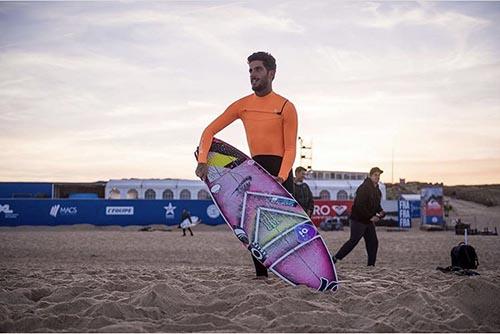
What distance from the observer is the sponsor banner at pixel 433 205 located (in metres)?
27.2

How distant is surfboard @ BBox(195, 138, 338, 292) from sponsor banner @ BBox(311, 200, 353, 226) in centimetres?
2395

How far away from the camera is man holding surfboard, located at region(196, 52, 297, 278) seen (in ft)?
16.8

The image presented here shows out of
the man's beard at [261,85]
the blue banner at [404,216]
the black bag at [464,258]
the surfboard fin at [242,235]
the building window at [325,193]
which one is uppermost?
the man's beard at [261,85]

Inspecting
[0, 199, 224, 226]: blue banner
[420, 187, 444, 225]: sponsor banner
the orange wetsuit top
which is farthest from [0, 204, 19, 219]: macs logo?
the orange wetsuit top

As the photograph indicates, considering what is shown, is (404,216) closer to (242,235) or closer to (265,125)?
(265,125)

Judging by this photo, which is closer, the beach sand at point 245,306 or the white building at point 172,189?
the beach sand at point 245,306

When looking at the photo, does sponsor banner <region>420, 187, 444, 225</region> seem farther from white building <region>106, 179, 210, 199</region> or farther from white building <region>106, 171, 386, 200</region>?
white building <region>106, 179, 210, 199</region>

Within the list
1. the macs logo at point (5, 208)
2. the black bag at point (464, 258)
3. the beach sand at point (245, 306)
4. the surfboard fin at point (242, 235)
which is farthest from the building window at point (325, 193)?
the surfboard fin at point (242, 235)

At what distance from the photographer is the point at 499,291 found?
13.2ft

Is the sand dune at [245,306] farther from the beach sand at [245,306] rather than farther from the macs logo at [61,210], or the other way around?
the macs logo at [61,210]

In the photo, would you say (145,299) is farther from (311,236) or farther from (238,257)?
(238,257)

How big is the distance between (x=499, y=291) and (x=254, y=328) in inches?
88.0

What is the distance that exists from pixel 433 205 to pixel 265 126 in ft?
80.4

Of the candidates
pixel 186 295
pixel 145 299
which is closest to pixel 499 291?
pixel 186 295
